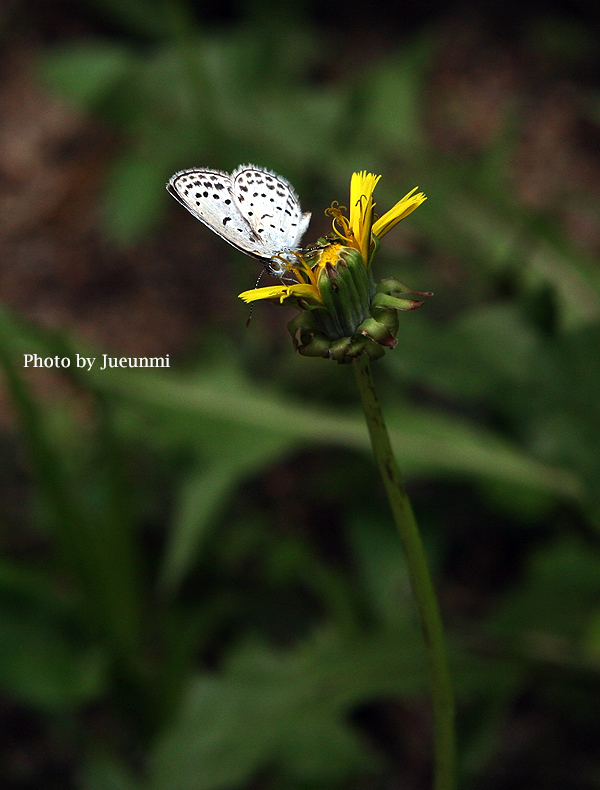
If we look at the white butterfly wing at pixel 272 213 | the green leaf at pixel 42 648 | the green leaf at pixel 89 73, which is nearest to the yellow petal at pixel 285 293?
the white butterfly wing at pixel 272 213

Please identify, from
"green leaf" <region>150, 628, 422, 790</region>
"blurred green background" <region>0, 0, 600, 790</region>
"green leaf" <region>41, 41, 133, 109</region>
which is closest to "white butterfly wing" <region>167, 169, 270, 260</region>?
"blurred green background" <region>0, 0, 600, 790</region>

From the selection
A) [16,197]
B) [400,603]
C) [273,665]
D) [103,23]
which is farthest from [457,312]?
[103,23]

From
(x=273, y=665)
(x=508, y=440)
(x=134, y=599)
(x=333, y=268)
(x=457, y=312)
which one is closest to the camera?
(x=333, y=268)

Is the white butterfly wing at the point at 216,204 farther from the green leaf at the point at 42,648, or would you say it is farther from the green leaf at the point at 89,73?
the green leaf at the point at 89,73

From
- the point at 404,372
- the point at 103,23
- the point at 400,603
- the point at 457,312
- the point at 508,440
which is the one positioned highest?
the point at 103,23

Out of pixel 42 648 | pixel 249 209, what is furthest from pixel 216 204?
pixel 42 648

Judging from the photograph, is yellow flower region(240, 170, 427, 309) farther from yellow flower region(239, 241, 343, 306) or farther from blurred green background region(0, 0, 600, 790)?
blurred green background region(0, 0, 600, 790)

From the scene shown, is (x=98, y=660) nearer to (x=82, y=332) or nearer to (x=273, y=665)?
(x=273, y=665)
